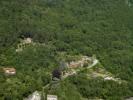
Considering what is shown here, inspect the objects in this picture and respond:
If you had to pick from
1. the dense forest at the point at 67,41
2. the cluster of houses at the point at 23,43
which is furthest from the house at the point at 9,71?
the cluster of houses at the point at 23,43

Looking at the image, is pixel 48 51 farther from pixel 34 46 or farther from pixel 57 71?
pixel 57 71

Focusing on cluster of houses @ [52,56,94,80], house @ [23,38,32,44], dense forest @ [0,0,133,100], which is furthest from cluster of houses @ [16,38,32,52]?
cluster of houses @ [52,56,94,80]

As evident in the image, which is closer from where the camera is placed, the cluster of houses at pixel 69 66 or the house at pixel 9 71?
the house at pixel 9 71

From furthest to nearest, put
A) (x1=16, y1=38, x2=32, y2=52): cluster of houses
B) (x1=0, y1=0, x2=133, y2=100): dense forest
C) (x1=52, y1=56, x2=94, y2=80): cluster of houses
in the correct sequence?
(x1=16, y1=38, x2=32, y2=52): cluster of houses → (x1=52, y1=56, x2=94, y2=80): cluster of houses → (x1=0, y1=0, x2=133, y2=100): dense forest

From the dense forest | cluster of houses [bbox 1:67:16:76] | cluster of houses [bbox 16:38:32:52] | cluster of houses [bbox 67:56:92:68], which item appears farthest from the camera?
cluster of houses [bbox 16:38:32:52]

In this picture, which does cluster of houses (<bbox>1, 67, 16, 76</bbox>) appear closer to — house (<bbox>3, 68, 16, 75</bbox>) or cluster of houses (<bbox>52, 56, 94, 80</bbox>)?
house (<bbox>3, 68, 16, 75</bbox>)

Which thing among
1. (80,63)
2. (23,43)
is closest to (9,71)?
(23,43)

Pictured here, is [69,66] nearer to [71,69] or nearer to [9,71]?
[71,69]

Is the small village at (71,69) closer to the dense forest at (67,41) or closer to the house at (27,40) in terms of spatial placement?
the house at (27,40)

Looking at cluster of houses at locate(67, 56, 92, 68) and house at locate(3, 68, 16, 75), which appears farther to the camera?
cluster of houses at locate(67, 56, 92, 68)
